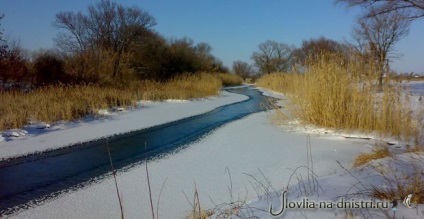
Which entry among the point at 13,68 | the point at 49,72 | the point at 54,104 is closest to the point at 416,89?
the point at 54,104

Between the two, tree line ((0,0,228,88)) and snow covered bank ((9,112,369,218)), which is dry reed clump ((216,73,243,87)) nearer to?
tree line ((0,0,228,88))

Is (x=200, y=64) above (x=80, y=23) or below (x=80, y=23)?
below

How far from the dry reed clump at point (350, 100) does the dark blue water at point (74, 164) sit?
250cm

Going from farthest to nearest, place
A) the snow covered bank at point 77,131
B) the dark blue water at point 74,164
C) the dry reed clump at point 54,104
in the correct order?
the dry reed clump at point 54,104 < the snow covered bank at point 77,131 < the dark blue water at point 74,164

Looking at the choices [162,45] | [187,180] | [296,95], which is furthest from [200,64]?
[187,180]

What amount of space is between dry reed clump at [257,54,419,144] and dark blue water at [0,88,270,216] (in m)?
2.50

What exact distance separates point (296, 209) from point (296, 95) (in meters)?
5.85

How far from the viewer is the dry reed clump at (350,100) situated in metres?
5.98

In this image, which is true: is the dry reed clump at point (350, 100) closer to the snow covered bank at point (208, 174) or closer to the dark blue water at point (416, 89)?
the snow covered bank at point (208, 174)

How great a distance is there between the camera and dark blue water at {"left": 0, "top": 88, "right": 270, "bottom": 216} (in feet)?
12.8

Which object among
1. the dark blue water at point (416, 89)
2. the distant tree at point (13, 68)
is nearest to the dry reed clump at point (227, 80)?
the dark blue water at point (416, 89)

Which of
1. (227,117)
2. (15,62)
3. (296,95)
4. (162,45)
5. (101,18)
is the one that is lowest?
(227,117)

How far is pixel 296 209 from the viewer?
228 centimetres

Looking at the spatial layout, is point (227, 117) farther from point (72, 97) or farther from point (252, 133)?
point (72, 97)
